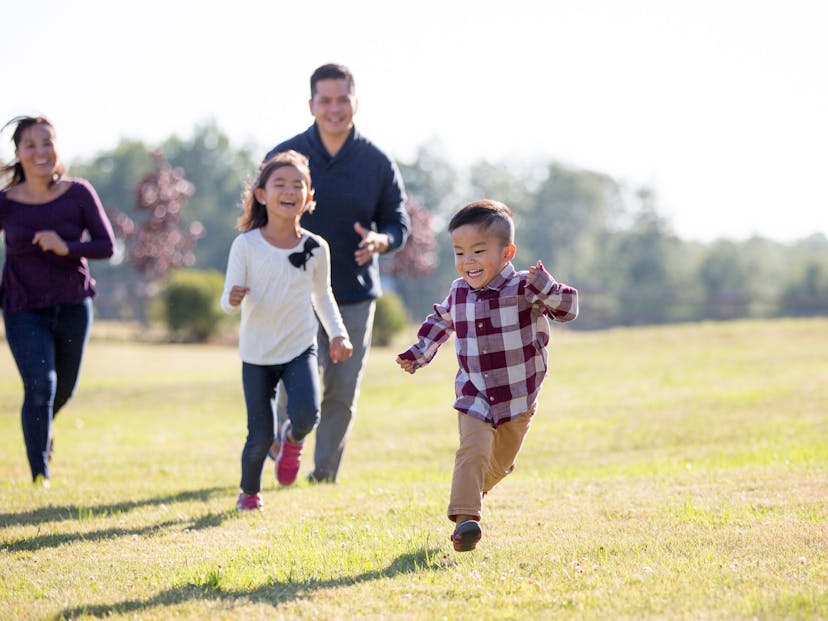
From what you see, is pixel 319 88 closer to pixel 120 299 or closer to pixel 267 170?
pixel 267 170

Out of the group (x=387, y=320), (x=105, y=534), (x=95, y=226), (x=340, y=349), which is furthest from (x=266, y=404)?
(x=387, y=320)

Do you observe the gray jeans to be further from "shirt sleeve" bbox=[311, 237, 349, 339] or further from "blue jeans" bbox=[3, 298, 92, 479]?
"blue jeans" bbox=[3, 298, 92, 479]

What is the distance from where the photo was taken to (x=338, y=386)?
802cm

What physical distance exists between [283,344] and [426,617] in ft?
9.82

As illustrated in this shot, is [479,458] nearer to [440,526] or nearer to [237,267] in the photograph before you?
[440,526]

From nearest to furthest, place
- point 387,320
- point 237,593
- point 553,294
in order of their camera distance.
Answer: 1. point 237,593
2. point 553,294
3. point 387,320

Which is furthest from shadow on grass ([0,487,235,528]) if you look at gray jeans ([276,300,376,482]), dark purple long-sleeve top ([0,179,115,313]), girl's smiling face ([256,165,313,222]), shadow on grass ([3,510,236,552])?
girl's smiling face ([256,165,313,222])

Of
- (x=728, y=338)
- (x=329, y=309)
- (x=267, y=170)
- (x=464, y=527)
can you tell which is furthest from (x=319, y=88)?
(x=728, y=338)

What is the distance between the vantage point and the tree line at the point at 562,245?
166ft

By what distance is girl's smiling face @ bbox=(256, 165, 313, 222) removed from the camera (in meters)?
6.71

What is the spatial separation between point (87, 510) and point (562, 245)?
221 ft

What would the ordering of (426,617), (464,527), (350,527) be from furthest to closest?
1. (350,527)
2. (464,527)
3. (426,617)

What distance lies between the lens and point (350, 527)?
5891mm

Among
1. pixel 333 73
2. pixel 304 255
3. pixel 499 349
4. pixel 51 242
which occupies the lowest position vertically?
pixel 499 349
